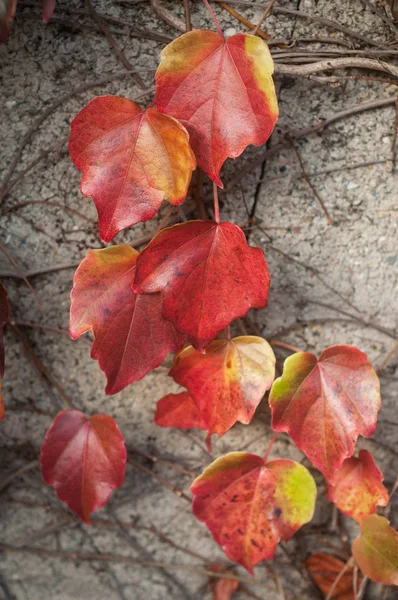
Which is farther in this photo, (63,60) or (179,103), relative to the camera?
(63,60)

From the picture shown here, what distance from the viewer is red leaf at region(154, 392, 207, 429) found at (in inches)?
41.4

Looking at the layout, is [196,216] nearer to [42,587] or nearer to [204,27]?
[204,27]

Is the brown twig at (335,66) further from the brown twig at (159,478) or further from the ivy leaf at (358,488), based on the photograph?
the brown twig at (159,478)

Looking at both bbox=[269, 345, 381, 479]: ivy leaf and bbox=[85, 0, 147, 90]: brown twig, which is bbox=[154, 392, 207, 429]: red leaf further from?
bbox=[85, 0, 147, 90]: brown twig

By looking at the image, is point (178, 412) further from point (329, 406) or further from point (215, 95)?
point (215, 95)

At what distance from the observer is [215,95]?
81cm

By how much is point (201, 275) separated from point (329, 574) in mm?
776

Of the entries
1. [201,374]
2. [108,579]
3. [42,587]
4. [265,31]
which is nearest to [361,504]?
[201,374]

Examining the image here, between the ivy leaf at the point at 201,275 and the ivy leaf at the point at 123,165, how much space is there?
6 centimetres

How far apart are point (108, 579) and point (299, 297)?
778 millimetres

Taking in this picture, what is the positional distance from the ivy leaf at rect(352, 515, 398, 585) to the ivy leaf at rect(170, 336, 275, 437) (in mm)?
337

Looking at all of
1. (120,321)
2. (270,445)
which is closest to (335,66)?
(120,321)

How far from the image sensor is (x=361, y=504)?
1.03 m

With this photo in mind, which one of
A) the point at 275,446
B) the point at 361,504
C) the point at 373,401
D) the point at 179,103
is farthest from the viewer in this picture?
the point at 275,446
